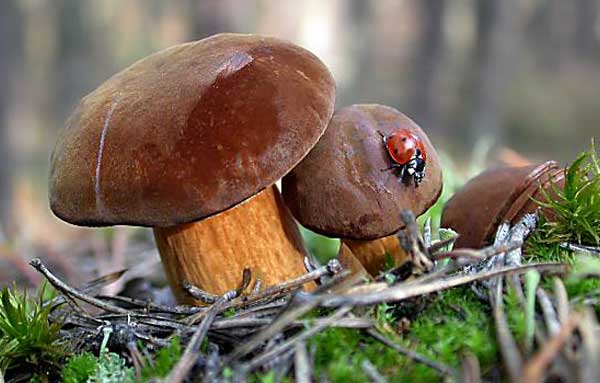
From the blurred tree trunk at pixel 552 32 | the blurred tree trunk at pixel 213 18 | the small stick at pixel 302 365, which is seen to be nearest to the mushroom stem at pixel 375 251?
the small stick at pixel 302 365

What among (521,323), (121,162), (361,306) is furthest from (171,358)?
(521,323)

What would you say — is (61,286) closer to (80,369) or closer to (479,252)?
(80,369)

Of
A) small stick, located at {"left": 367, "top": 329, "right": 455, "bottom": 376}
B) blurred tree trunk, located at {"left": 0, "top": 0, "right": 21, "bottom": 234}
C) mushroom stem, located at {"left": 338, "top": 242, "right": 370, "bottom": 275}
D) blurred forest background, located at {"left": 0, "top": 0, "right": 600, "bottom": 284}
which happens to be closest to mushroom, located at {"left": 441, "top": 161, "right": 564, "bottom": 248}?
mushroom stem, located at {"left": 338, "top": 242, "right": 370, "bottom": 275}

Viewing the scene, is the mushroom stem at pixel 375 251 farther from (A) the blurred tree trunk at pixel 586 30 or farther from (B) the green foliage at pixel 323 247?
(A) the blurred tree trunk at pixel 586 30

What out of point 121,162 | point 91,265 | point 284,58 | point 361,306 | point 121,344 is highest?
point 284,58

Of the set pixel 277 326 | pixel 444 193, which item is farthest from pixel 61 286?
pixel 444 193

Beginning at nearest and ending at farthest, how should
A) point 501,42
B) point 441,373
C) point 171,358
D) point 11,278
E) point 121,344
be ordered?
point 441,373, point 171,358, point 121,344, point 11,278, point 501,42

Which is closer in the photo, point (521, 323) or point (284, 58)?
point (521, 323)

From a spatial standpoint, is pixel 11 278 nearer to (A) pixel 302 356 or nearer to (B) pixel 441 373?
(A) pixel 302 356
